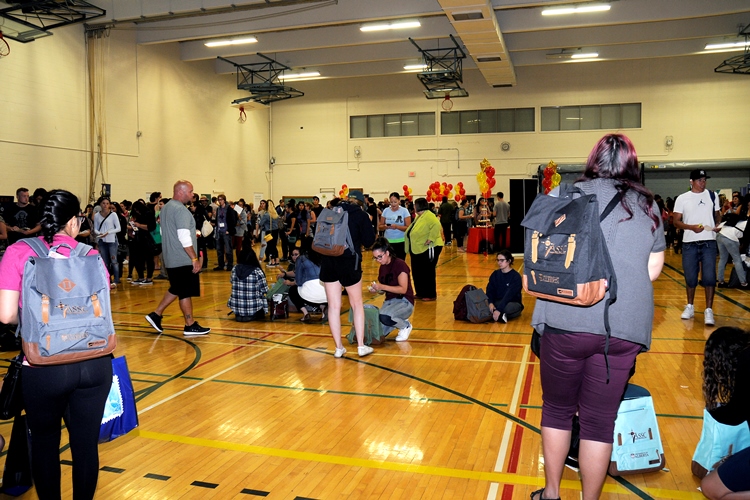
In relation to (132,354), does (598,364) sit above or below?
above

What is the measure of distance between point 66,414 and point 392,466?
1790 millimetres

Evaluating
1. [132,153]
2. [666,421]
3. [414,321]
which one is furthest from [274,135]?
[666,421]

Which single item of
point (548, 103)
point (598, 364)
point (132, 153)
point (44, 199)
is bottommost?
point (598, 364)

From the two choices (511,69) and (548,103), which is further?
(548,103)

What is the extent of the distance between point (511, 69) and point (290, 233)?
10365mm

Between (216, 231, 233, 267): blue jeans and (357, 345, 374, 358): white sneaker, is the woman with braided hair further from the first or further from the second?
(216, 231, 233, 267): blue jeans

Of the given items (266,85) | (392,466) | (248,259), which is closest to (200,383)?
(392,466)

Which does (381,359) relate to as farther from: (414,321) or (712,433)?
(712,433)

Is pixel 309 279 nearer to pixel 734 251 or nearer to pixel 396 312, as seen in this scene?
pixel 396 312

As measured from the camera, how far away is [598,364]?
99.0 inches

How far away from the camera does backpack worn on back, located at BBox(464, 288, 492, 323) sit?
8125 mm

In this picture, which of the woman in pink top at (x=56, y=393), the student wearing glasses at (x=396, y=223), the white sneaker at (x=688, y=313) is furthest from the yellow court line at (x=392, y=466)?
the student wearing glasses at (x=396, y=223)

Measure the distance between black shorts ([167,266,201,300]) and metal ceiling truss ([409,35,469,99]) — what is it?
13401mm

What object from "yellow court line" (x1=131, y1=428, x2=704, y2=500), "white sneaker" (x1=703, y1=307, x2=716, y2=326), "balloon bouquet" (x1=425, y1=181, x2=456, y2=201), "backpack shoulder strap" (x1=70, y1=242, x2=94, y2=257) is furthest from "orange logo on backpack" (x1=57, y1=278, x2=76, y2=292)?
"balloon bouquet" (x1=425, y1=181, x2=456, y2=201)
